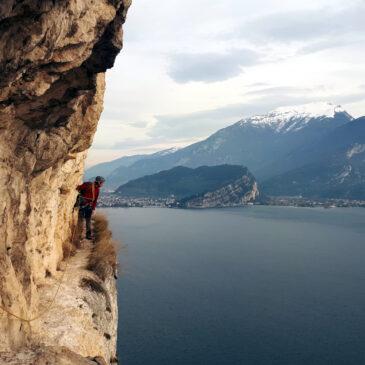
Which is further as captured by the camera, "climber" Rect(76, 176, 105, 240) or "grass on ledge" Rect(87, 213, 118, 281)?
"climber" Rect(76, 176, 105, 240)

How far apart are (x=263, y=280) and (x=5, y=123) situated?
66.0 meters

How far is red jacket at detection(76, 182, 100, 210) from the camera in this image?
23047 millimetres

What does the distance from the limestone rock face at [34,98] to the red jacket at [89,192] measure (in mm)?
8928

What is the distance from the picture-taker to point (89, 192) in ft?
76.5

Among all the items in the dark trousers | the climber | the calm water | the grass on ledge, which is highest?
the climber

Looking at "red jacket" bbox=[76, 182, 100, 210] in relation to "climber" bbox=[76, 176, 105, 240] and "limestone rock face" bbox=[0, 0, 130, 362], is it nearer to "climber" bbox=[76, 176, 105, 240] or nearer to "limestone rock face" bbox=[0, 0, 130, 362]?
"climber" bbox=[76, 176, 105, 240]

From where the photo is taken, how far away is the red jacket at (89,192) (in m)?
23.0

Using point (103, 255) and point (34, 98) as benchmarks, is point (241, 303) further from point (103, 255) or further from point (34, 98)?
point (34, 98)

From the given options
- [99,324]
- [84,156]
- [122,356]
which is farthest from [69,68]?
[122,356]

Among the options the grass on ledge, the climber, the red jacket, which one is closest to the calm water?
the grass on ledge

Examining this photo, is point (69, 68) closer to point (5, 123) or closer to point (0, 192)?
point (5, 123)

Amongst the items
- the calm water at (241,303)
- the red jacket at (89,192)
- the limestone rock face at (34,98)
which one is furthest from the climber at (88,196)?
the calm water at (241,303)

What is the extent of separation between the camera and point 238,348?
150ft

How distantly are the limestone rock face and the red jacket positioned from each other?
893 cm
